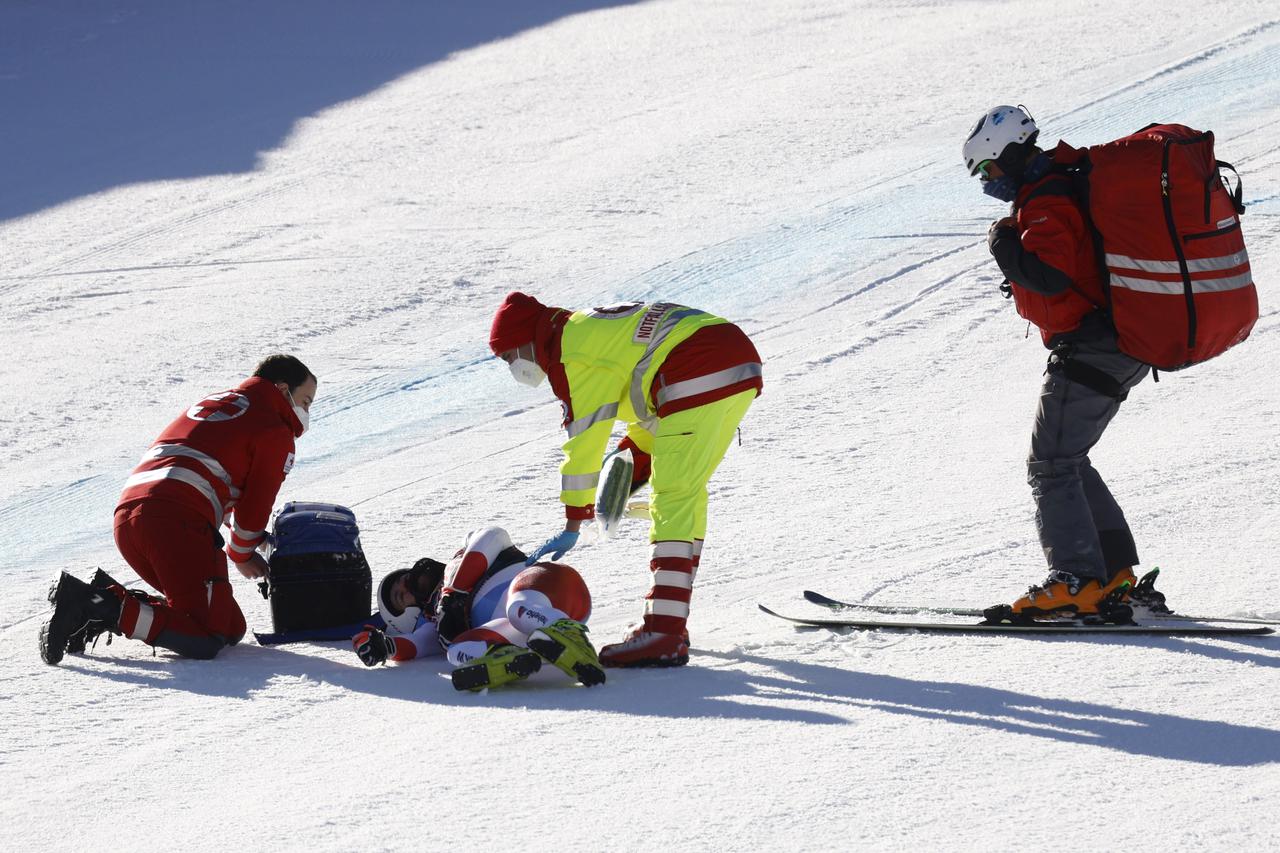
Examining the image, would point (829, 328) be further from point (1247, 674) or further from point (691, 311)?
point (1247, 674)

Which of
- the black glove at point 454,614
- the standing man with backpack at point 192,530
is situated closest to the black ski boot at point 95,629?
the standing man with backpack at point 192,530

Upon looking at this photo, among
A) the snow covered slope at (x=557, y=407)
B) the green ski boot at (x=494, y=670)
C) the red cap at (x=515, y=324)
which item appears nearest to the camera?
the snow covered slope at (x=557, y=407)

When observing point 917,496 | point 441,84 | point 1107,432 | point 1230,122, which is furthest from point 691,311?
point 441,84

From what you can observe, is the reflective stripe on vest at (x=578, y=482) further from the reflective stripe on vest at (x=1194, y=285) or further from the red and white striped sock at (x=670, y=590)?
the reflective stripe on vest at (x=1194, y=285)

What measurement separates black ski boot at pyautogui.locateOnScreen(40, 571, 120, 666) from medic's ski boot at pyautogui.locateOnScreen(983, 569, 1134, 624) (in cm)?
300

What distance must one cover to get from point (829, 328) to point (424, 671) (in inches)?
210

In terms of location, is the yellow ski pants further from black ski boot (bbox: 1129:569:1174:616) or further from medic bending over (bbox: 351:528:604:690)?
black ski boot (bbox: 1129:569:1174:616)

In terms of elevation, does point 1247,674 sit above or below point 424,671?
below

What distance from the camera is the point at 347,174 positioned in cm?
1454

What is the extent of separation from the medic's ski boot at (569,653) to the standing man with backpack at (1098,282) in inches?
56.3

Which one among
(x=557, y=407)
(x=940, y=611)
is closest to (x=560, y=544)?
(x=940, y=611)

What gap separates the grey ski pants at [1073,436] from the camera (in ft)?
16.7

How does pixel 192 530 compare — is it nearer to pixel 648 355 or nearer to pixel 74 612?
pixel 74 612

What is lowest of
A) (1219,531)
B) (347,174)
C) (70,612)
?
(1219,531)
